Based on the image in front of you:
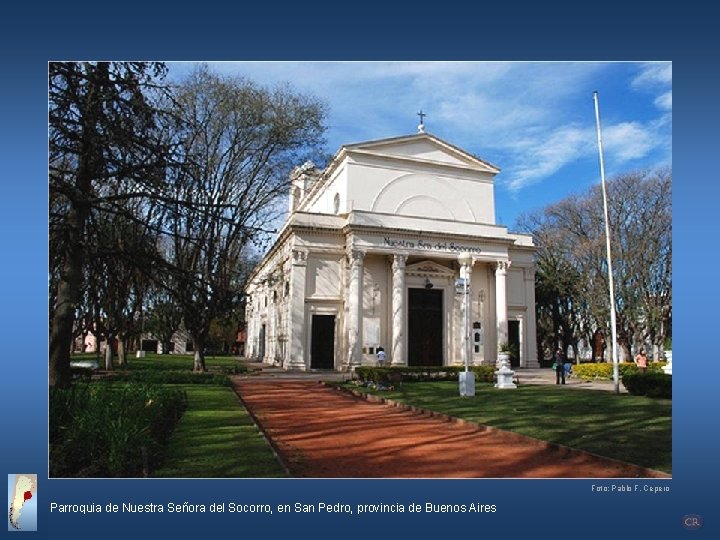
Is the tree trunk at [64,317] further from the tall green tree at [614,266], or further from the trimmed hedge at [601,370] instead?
the trimmed hedge at [601,370]

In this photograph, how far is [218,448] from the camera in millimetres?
7715

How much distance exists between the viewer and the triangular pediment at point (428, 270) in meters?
32.2

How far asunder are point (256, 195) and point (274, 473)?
71.3ft

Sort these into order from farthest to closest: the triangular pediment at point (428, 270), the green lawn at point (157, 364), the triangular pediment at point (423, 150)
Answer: the triangular pediment at point (428, 270) → the triangular pediment at point (423, 150) → the green lawn at point (157, 364)

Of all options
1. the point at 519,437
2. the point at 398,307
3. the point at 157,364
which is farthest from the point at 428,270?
the point at 519,437

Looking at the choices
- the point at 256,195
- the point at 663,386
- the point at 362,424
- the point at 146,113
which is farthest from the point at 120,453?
the point at 256,195

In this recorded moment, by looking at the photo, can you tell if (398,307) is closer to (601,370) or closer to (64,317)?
(601,370)

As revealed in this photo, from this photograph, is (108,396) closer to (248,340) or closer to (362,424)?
(362,424)

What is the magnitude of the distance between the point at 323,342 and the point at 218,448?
23.2 m

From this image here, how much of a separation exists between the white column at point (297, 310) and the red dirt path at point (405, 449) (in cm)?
1603

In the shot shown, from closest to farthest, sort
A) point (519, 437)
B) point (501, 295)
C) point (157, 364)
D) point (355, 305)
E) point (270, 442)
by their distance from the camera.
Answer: point (270, 442) → point (519, 437) → point (355, 305) → point (157, 364) → point (501, 295)

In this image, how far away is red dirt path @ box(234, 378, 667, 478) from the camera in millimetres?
6887

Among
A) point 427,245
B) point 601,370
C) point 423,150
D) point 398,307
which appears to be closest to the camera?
point 601,370

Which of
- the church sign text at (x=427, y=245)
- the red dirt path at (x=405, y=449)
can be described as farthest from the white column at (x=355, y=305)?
the red dirt path at (x=405, y=449)
